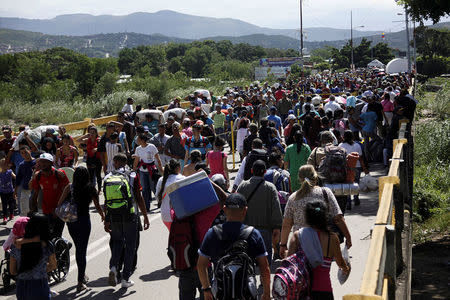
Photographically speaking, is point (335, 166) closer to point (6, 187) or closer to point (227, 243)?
point (227, 243)

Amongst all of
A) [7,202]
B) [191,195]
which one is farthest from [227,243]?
[7,202]

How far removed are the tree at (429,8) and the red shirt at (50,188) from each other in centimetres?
714

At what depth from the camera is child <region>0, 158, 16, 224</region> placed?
12039 millimetres

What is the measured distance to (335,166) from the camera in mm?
8367

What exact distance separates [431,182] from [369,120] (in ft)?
9.09

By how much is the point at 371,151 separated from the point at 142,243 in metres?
8.73

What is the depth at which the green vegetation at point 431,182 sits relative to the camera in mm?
11219

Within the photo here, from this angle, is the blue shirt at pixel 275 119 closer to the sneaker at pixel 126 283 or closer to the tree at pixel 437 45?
the sneaker at pixel 126 283

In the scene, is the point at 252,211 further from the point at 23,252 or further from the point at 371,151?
the point at 371,151

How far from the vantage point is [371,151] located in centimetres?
1680

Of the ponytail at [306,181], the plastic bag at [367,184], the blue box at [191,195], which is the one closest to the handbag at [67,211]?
the blue box at [191,195]

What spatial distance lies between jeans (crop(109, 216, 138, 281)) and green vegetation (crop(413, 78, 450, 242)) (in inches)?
206

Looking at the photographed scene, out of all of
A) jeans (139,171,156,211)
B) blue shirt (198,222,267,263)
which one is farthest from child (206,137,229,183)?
blue shirt (198,222,267,263)

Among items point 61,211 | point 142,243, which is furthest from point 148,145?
point 61,211
